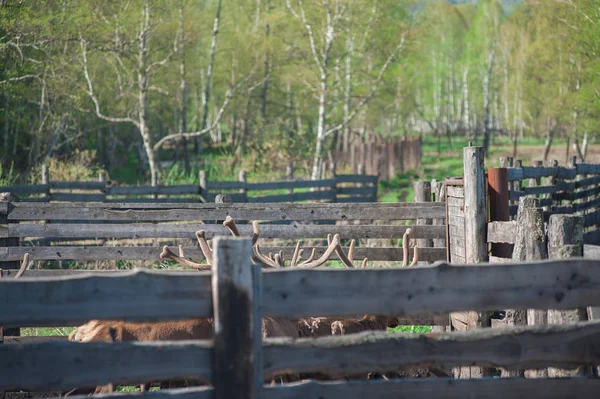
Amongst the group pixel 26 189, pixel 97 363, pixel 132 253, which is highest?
pixel 26 189

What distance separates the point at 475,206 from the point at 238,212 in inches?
136

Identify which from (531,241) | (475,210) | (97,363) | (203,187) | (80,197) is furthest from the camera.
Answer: (203,187)

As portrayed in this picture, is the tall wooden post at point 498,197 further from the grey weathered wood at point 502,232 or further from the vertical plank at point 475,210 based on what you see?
the grey weathered wood at point 502,232

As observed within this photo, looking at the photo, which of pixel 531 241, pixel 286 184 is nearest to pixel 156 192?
pixel 286 184

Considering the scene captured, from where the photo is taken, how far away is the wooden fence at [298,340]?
356 centimetres

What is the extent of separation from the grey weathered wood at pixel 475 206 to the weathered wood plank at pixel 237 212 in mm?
2073

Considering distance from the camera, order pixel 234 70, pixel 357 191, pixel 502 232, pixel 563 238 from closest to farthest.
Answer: pixel 563 238 → pixel 502 232 → pixel 357 191 → pixel 234 70

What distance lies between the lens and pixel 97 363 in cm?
357

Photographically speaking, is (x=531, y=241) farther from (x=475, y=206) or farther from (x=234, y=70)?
(x=234, y=70)

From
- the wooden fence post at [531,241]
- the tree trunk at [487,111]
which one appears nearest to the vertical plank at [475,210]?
the wooden fence post at [531,241]

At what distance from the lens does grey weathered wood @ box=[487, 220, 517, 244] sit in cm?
651

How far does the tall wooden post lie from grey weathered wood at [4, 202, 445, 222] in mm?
1978

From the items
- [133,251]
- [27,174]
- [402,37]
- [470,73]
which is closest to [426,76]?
[470,73]

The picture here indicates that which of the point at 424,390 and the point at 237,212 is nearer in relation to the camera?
the point at 424,390
